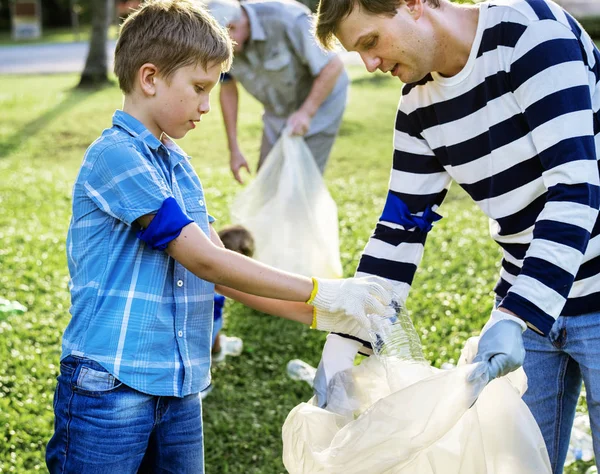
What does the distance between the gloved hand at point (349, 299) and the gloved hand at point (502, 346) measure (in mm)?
332

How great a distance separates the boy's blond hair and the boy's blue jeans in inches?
40.1

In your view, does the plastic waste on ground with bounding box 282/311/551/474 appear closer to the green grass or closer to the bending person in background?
the bending person in background

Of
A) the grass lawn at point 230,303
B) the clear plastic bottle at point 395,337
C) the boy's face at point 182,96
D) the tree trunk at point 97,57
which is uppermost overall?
the boy's face at point 182,96

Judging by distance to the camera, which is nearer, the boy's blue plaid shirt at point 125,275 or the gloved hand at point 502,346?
the gloved hand at point 502,346

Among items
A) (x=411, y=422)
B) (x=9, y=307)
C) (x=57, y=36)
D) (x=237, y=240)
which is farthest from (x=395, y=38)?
(x=57, y=36)

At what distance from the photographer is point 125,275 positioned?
1.69 metres

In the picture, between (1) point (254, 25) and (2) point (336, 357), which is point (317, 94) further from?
(2) point (336, 357)

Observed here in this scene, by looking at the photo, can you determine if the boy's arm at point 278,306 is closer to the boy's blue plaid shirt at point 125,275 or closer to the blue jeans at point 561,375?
the boy's blue plaid shirt at point 125,275

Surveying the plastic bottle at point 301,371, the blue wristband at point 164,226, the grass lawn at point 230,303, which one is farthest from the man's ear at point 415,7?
the plastic bottle at point 301,371

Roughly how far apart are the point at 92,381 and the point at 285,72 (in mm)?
2911

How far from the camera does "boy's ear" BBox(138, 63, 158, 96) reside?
171cm

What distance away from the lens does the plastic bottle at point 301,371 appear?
11.3 feet

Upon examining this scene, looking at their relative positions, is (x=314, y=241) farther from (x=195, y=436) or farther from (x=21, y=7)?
(x=21, y=7)

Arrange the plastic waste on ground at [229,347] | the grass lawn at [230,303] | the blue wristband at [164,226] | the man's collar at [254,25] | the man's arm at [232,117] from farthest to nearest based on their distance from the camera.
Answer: the man's arm at [232,117] → the man's collar at [254,25] → the plastic waste on ground at [229,347] → the grass lawn at [230,303] → the blue wristband at [164,226]
